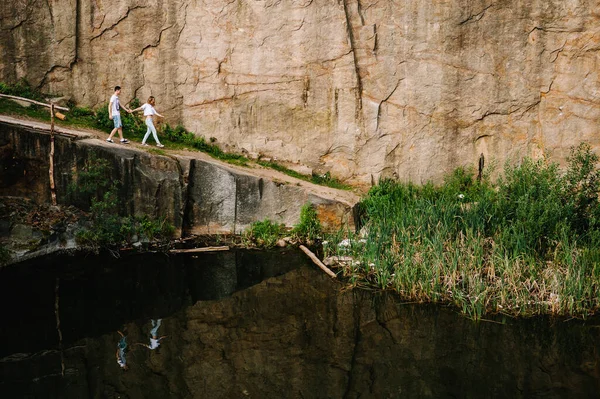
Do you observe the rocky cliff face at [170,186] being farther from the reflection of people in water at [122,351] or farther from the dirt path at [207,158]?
the reflection of people in water at [122,351]

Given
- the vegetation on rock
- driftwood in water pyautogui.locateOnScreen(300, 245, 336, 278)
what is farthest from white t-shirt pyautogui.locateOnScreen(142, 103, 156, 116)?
driftwood in water pyautogui.locateOnScreen(300, 245, 336, 278)

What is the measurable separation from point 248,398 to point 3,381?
3.09 meters

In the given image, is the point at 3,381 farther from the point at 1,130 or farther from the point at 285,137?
the point at 285,137

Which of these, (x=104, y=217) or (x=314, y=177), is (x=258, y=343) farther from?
(x=314, y=177)

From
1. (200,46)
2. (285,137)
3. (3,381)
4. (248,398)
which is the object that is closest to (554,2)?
(285,137)

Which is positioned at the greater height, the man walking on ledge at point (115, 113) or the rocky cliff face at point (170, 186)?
the man walking on ledge at point (115, 113)

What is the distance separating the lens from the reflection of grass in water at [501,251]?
966 cm

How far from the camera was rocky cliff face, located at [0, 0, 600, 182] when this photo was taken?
14.6 m

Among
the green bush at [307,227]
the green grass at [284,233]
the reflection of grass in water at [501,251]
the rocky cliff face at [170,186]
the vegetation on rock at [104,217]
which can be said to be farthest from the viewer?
the green bush at [307,227]

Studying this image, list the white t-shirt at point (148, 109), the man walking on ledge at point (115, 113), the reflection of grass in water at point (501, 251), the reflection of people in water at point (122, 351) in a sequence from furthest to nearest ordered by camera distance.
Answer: the white t-shirt at point (148, 109), the man walking on ledge at point (115, 113), the reflection of grass in water at point (501, 251), the reflection of people in water at point (122, 351)

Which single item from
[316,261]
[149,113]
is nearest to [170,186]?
[149,113]

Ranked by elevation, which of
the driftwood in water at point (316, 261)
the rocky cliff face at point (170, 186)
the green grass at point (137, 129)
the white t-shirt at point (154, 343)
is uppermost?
the green grass at point (137, 129)

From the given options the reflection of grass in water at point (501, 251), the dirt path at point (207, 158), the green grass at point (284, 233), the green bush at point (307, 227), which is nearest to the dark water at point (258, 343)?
the reflection of grass in water at point (501, 251)

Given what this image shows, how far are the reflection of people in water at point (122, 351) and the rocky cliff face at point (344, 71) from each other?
7.52 metres
